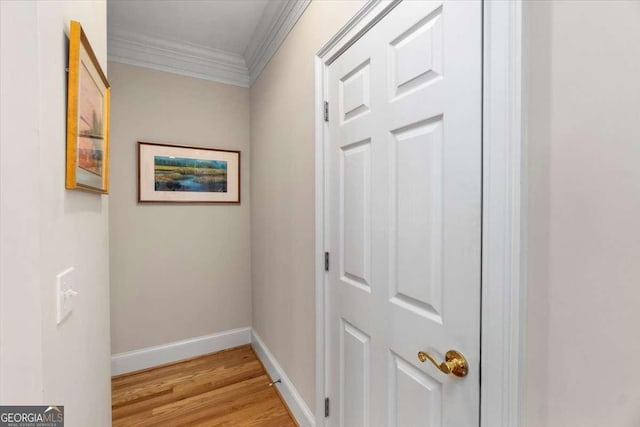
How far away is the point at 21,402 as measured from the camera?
60cm

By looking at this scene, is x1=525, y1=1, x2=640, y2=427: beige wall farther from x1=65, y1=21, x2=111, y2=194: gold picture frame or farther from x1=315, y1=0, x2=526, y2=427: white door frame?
x1=65, y1=21, x2=111, y2=194: gold picture frame

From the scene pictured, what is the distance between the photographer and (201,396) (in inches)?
78.5

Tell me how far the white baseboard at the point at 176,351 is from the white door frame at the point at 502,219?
240 cm

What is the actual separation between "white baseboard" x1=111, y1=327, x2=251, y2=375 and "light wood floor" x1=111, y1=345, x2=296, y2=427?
6 centimetres

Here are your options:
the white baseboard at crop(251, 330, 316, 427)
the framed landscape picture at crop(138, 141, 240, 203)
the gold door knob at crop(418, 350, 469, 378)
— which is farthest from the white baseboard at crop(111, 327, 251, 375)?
the gold door knob at crop(418, 350, 469, 378)

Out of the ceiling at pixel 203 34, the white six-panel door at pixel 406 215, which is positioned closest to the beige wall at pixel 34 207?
the white six-panel door at pixel 406 215

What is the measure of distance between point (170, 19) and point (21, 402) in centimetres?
237

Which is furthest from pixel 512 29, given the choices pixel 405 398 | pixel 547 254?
pixel 405 398

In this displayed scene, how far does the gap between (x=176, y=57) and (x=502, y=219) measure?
2729 millimetres

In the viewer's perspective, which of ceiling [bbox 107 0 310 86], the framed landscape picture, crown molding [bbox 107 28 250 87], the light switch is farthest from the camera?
the framed landscape picture

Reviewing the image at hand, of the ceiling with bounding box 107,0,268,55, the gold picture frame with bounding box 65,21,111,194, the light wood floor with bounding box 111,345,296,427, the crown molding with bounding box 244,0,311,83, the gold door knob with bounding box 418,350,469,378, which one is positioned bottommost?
the light wood floor with bounding box 111,345,296,427

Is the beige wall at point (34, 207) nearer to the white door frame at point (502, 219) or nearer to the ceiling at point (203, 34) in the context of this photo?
the white door frame at point (502, 219)

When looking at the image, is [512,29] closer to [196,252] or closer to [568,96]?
[568,96]

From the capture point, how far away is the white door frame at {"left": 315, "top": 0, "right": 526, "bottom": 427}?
0.65 metres
